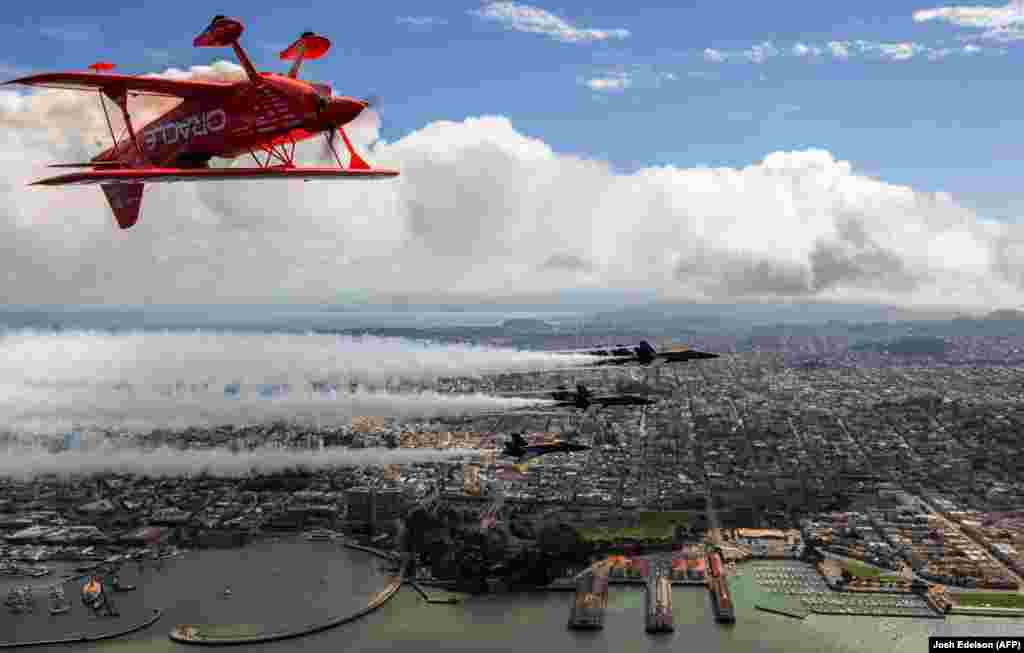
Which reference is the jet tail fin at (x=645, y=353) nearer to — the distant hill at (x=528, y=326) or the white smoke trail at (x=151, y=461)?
the white smoke trail at (x=151, y=461)

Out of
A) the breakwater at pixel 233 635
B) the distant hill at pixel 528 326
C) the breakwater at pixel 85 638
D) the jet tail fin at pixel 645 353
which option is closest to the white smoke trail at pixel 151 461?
the breakwater at pixel 85 638

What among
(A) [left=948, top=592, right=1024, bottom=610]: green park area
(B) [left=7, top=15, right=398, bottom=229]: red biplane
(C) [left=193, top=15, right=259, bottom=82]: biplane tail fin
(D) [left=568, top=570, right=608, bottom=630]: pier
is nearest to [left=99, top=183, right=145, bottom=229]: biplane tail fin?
(B) [left=7, top=15, right=398, bottom=229]: red biplane

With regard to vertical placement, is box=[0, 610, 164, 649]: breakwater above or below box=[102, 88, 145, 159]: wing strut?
below

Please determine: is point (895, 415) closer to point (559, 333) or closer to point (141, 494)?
point (559, 333)

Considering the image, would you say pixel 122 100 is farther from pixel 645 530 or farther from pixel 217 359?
pixel 645 530

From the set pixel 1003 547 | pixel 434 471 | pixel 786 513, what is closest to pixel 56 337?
pixel 434 471

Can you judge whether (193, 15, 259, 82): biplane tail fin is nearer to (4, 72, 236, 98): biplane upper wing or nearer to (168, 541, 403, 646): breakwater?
(4, 72, 236, 98): biplane upper wing
